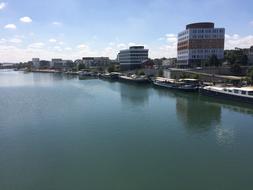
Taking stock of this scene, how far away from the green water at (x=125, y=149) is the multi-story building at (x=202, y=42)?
214ft

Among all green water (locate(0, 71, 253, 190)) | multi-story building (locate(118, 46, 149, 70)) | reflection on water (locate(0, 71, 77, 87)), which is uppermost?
multi-story building (locate(118, 46, 149, 70))

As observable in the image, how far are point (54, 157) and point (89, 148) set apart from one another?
3.51m

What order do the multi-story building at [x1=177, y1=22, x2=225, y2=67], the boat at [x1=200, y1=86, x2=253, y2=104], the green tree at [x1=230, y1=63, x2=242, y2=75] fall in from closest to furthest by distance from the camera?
the boat at [x1=200, y1=86, x2=253, y2=104]
the green tree at [x1=230, y1=63, x2=242, y2=75]
the multi-story building at [x1=177, y1=22, x2=225, y2=67]

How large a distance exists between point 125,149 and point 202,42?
290ft

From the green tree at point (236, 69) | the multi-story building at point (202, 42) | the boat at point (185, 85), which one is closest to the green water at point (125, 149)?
the boat at point (185, 85)

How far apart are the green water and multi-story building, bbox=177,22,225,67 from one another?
65351mm

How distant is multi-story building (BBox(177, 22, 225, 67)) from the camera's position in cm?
10300

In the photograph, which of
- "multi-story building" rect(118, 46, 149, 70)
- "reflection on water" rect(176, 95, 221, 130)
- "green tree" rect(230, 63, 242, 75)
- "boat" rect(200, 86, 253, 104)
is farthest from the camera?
"multi-story building" rect(118, 46, 149, 70)

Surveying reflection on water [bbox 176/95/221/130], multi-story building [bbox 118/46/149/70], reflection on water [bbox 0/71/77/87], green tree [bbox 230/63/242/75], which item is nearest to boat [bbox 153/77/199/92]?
reflection on water [bbox 176/95/221/130]

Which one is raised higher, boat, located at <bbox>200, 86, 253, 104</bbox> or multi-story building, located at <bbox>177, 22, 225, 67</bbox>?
multi-story building, located at <bbox>177, 22, 225, 67</bbox>

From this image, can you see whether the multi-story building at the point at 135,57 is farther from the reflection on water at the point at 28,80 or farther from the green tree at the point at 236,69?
the green tree at the point at 236,69

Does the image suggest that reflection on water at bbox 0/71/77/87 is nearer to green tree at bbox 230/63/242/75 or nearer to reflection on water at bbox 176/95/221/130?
reflection on water at bbox 176/95/221/130

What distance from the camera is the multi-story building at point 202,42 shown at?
10300cm

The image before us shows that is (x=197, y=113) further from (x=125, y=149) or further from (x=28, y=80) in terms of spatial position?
(x=28, y=80)
